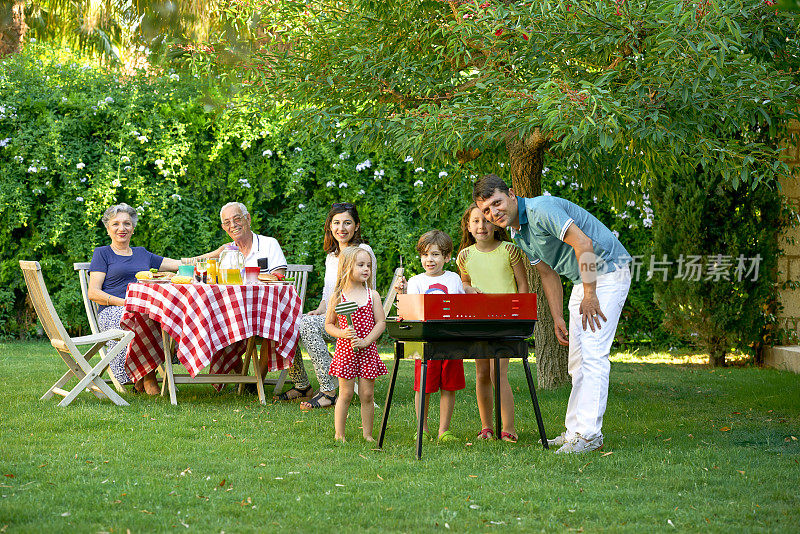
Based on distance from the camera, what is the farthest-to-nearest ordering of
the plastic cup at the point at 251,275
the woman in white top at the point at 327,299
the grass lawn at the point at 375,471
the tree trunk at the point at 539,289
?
the tree trunk at the point at 539,289 < the plastic cup at the point at 251,275 < the woman in white top at the point at 327,299 < the grass lawn at the point at 375,471

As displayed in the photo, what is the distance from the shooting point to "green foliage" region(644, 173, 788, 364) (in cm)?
855

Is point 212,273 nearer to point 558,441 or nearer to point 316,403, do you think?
point 316,403

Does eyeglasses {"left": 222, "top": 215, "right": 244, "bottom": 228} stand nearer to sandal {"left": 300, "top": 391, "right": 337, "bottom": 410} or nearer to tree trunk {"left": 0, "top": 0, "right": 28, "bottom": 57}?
sandal {"left": 300, "top": 391, "right": 337, "bottom": 410}

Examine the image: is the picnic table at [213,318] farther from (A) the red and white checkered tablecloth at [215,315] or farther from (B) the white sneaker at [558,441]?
(B) the white sneaker at [558,441]

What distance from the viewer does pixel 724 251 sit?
8633 mm

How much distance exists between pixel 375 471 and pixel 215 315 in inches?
89.1

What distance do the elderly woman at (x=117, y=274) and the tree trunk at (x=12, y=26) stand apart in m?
8.59

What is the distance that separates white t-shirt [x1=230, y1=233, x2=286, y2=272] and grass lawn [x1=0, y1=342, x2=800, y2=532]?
1.16 metres

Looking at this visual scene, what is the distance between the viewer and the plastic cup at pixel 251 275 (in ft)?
20.3

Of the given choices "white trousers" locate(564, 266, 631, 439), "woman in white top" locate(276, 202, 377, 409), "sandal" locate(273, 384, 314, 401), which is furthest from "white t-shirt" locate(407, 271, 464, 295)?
"sandal" locate(273, 384, 314, 401)

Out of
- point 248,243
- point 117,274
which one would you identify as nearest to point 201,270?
point 248,243

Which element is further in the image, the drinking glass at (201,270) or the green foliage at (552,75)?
the drinking glass at (201,270)

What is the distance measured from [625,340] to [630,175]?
370 centimetres

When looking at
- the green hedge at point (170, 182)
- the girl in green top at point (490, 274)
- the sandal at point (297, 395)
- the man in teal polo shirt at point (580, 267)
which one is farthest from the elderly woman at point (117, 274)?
the man in teal polo shirt at point (580, 267)
